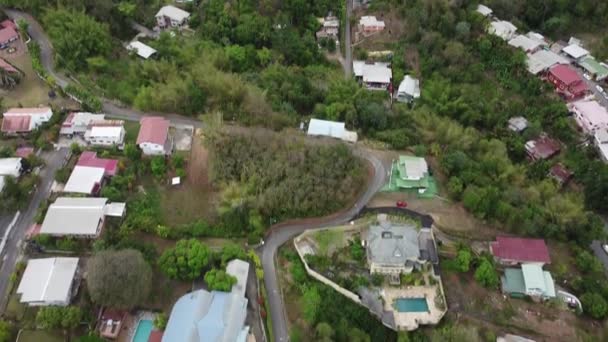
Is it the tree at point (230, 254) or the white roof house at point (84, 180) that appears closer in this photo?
the tree at point (230, 254)

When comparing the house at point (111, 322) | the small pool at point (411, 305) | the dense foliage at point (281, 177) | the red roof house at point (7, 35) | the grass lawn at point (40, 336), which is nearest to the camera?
the grass lawn at point (40, 336)

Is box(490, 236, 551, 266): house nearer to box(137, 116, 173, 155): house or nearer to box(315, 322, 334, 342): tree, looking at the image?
box(315, 322, 334, 342): tree

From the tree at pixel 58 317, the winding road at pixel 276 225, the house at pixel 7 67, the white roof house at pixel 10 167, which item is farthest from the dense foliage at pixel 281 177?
the house at pixel 7 67

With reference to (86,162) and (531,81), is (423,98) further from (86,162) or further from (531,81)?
(86,162)

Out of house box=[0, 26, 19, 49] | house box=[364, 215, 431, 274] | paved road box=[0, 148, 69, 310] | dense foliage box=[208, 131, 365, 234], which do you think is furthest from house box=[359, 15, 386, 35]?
house box=[0, 26, 19, 49]

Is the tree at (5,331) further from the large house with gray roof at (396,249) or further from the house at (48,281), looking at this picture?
the large house with gray roof at (396,249)

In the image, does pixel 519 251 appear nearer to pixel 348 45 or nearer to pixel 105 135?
pixel 348 45

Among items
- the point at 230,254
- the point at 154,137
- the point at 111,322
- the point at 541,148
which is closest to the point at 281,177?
the point at 230,254
